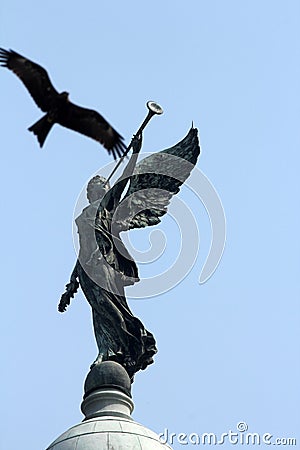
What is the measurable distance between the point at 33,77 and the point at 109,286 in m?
3.98

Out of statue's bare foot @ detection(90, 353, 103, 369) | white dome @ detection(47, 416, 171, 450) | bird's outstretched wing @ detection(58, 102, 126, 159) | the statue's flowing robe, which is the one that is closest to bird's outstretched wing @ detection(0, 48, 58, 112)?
bird's outstretched wing @ detection(58, 102, 126, 159)

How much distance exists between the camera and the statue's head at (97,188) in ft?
71.5

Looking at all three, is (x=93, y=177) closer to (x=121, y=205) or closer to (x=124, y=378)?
(x=121, y=205)

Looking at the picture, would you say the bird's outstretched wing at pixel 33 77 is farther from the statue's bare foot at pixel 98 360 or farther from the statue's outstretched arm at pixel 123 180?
the statue's bare foot at pixel 98 360

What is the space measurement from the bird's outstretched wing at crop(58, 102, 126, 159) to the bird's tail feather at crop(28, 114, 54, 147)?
0.27 meters

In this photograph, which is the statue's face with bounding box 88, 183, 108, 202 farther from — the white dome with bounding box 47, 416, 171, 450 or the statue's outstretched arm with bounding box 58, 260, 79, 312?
the white dome with bounding box 47, 416, 171, 450

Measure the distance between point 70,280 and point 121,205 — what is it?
1.59 m

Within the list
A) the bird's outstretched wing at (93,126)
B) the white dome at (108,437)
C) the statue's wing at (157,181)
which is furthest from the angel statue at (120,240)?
the bird's outstretched wing at (93,126)

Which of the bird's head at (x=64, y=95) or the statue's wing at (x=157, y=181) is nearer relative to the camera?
the bird's head at (x=64, y=95)

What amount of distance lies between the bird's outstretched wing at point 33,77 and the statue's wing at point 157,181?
12.8 feet

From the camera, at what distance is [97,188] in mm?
21844

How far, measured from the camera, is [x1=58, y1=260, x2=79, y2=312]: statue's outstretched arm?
21.4m

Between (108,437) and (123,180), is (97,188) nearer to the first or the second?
(123,180)

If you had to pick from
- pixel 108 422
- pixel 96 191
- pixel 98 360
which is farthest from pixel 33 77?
pixel 108 422
